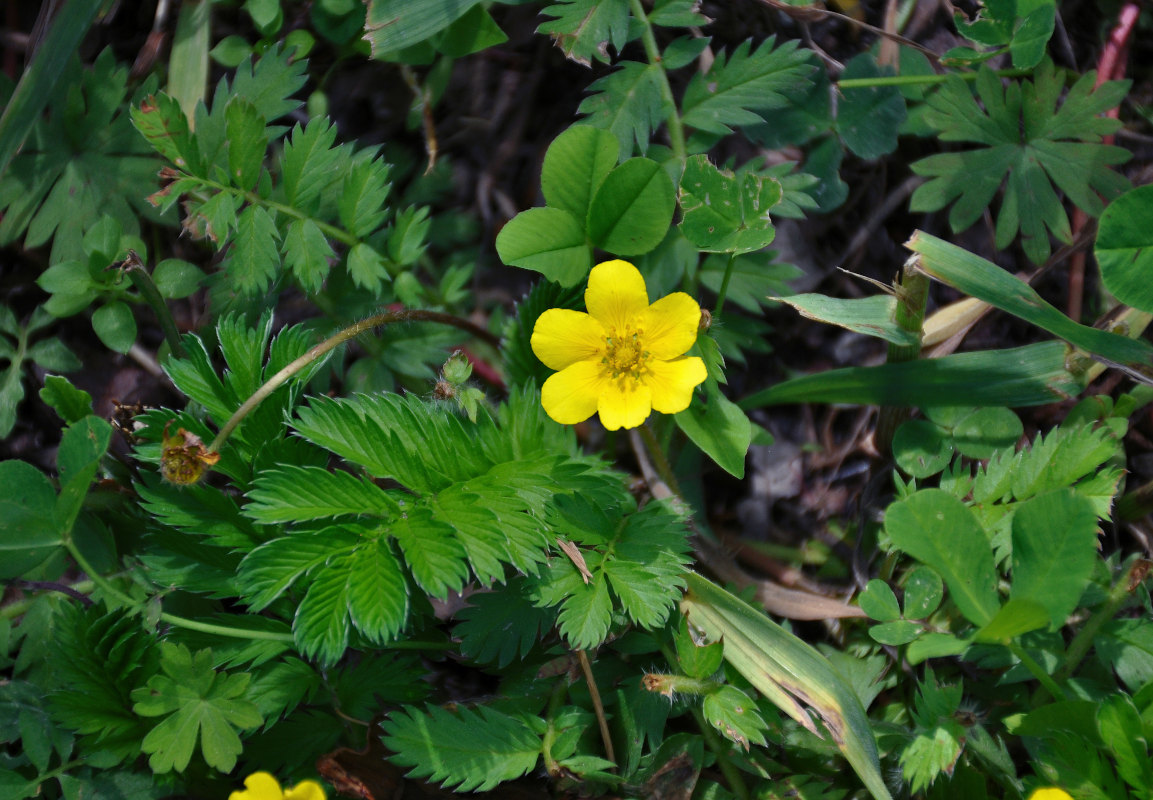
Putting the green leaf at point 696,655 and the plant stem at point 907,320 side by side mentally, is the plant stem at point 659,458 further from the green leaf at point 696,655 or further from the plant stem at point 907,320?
the plant stem at point 907,320

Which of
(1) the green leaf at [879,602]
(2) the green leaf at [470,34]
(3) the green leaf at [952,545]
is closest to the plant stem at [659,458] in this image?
(1) the green leaf at [879,602]

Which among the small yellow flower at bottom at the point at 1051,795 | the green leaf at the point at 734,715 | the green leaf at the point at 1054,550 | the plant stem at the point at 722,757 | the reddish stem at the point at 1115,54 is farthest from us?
the reddish stem at the point at 1115,54

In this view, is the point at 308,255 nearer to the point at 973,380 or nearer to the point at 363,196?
the point at 363,196

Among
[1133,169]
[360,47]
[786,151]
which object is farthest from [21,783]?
[1133,169]

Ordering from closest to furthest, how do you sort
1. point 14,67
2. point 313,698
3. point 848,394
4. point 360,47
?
point 313,698, point 848,394, point 360,47, point 14,67

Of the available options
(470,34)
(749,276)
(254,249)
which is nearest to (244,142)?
(254,249)

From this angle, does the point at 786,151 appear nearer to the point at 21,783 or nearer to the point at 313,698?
the point at 313,698
